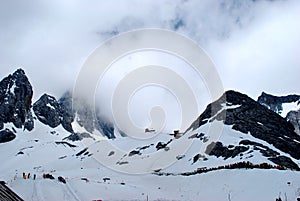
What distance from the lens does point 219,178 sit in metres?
39.1

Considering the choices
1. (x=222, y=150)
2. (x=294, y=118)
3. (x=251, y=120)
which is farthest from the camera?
(x=294, y=118)

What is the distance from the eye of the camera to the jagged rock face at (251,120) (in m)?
68.7

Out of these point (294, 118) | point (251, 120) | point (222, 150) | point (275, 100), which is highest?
point (275, 100)

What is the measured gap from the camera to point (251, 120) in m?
76.8

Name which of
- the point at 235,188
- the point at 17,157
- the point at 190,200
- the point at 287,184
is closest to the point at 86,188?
the point at 190,200

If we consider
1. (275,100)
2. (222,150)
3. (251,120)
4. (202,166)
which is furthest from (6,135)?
(202,166)

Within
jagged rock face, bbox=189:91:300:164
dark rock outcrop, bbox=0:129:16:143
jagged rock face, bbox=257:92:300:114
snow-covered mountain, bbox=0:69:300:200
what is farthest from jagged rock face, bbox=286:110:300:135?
dark rock outcrop, bbox=0:129:16:143

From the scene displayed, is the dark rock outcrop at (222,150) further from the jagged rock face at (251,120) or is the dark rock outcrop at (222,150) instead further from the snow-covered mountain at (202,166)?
the jagged rock face at (251,120)

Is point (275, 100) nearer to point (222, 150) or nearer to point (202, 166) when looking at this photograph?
point (222, 150)

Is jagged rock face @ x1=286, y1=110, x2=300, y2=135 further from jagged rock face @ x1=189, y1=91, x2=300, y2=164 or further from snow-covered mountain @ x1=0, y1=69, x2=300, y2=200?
snow-covered mountain @ x1=0, y1=69, x2=300, y2=200

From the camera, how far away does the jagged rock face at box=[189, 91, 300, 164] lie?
6869cm

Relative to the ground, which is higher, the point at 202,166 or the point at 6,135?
the point at 6,135

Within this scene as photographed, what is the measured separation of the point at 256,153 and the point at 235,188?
2323 cm

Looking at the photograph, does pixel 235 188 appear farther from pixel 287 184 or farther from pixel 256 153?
pixel 256 153
